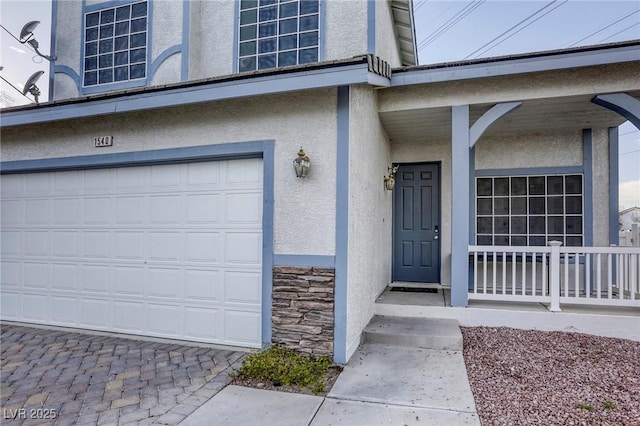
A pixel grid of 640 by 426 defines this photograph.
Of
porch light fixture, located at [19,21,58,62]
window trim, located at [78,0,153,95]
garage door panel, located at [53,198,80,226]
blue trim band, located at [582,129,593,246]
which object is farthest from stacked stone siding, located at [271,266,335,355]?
porch light fixture, located at [19,21,58,62]

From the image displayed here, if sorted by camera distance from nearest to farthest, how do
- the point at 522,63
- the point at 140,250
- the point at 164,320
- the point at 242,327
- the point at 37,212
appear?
the point at 522,63
the point at 242,327
the point at 164,320
the point at 140,250
the point at 37,212

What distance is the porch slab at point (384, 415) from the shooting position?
3020 mm

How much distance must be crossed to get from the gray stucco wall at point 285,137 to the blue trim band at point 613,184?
5.22 m

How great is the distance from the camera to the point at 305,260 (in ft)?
14.6

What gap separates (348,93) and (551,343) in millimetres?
3883

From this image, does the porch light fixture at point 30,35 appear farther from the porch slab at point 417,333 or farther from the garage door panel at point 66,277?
→ the porch slab at point 417,333

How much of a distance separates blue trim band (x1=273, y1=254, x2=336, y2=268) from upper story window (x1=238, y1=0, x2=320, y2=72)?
3.10m

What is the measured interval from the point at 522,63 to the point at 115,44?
6.78 meters

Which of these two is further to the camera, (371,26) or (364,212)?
(371,26)

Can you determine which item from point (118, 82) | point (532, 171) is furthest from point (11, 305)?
point (532, 171)

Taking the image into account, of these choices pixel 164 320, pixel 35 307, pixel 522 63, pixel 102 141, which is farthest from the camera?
pixel 35 307

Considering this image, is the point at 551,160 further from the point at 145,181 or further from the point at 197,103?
the point at 145,181

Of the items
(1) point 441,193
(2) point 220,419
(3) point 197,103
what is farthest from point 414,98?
(2) point 220,419

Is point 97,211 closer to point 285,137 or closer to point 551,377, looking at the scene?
point 285,137
